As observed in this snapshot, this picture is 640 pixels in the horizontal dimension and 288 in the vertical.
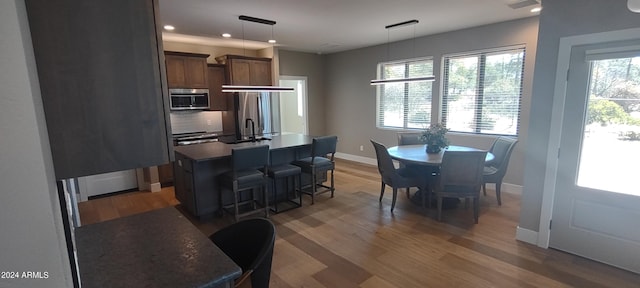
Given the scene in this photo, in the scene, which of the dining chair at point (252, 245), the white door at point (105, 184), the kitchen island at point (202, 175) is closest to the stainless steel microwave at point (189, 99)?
the white door at point (105, 184)

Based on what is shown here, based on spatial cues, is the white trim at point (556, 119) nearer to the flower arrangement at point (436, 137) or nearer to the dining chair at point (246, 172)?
the flower arrangement at point (436, 137)

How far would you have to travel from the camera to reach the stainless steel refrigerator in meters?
5.98

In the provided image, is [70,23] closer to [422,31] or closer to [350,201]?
[350,201]

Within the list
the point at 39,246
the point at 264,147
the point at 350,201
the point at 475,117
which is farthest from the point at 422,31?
the point at 39,246

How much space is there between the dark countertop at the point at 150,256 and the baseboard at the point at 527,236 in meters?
3.18

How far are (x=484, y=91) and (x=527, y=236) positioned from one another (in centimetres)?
264

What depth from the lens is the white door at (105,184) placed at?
464 centimetres

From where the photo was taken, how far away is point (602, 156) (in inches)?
104

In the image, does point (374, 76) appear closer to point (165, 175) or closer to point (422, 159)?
point (422, 159)

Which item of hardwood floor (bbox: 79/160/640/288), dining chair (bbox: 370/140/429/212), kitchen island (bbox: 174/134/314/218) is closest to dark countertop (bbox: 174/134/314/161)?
kitchen island (bbox: 174/134/314/218)

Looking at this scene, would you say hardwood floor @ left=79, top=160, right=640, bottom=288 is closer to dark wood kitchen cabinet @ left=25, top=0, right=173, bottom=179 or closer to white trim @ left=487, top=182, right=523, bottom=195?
white trim @ left=487, top=182, right=523, bottom=195

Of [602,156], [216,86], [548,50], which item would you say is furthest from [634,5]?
[216,86]

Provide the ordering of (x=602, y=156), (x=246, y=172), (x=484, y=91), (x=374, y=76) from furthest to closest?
(x=374, y=76) < (x=484, y=91) < (x=246, y=172) < (x=602, y=156)

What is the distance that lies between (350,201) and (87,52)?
158 inches
